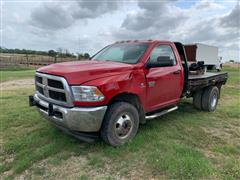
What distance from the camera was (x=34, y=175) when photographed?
9.21 ft

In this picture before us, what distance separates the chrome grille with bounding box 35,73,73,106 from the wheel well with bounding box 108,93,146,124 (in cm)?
72

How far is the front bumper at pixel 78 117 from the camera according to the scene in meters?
3.03

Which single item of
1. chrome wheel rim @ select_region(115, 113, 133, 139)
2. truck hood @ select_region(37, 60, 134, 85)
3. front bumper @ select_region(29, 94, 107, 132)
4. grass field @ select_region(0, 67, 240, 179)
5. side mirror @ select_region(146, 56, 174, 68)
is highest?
side mirror @ select_region(146, 56, 174, 68)

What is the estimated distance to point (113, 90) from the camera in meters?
3.24

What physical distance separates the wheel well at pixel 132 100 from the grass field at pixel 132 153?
46 cm

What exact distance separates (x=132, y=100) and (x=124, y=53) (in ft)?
3.92

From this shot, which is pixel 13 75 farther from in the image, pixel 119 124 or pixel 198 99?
pixel 119 124

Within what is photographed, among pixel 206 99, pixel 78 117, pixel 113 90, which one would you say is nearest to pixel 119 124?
pixel 113 90

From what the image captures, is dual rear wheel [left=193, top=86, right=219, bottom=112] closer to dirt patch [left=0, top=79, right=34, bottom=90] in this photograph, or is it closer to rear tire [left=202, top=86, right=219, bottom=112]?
rear tire [left=202, top=86, right=219, bottom=112]

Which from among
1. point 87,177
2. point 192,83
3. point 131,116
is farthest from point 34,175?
point 192,83

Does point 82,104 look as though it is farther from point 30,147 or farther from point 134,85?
point 30,147

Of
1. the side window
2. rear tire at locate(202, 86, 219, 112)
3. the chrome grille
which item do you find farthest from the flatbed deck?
the chrome grille

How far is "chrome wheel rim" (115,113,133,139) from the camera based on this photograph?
3.50 m

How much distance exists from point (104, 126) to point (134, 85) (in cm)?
90
